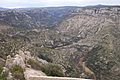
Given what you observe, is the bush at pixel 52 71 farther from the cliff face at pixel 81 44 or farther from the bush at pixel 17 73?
the bush at pixel 17 73

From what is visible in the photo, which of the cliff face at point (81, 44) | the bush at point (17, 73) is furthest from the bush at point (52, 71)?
the bush at point (17, 73)

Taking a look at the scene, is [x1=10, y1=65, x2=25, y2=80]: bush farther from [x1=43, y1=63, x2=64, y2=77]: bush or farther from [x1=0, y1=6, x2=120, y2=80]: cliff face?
[x1=0, y1=6, x2=120, y2=80]: cliff face

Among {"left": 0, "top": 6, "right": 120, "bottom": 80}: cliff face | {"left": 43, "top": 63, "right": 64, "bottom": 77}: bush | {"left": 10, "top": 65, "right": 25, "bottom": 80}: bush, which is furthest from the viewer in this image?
{"left": 0, "top": 6, "right": 120, "bottom": 80}: cliff face

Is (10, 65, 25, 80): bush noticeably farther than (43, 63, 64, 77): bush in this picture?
No

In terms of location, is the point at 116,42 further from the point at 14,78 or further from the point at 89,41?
the point at 14,78

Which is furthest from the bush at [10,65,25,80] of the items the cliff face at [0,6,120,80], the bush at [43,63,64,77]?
the cliff face at [0,6,120,80]

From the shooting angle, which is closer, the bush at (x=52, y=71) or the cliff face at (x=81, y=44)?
the bush at (x=52, y=71)

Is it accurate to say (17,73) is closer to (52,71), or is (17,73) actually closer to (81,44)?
(52,71)

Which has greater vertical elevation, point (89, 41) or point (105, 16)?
point (105, 16)

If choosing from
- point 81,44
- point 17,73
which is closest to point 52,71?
point 17,73

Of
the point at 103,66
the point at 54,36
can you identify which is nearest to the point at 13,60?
the point at 103,66

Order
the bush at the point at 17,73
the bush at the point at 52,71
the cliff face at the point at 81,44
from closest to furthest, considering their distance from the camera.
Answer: the bush at the point at 17,73, the bush at the point at 52,71, the cliff face at the point at 81,44
